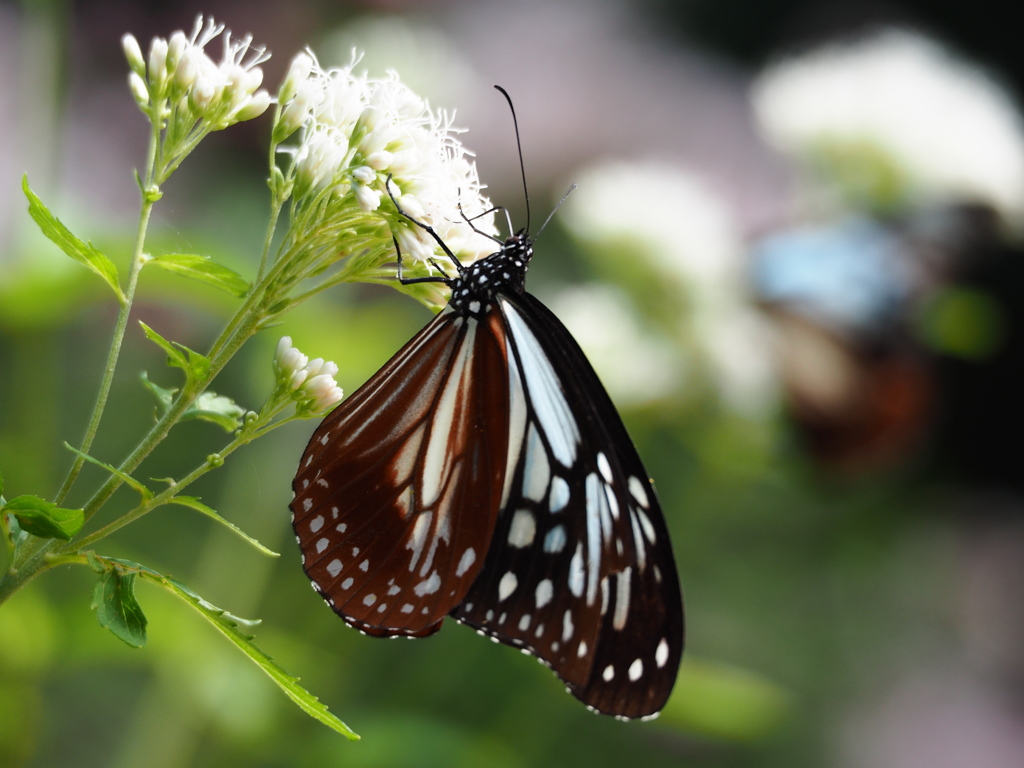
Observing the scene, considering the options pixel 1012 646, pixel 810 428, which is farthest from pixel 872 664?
pixel 810 428

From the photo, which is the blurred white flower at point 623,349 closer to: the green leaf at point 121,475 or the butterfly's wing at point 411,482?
the butterfly's wing at point 411,482

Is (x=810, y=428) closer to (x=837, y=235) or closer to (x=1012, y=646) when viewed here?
(x=837, y=235)

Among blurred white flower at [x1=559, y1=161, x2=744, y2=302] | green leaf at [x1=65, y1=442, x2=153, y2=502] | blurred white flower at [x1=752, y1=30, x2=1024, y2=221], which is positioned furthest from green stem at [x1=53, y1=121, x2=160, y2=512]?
blurred white flower at [x1=752, y1=30, x2=1024, y2=221]

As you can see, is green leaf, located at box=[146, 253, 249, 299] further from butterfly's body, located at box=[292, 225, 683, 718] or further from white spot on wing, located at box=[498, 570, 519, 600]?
white spot on wing, located at box=[498, 570, 519, 600]

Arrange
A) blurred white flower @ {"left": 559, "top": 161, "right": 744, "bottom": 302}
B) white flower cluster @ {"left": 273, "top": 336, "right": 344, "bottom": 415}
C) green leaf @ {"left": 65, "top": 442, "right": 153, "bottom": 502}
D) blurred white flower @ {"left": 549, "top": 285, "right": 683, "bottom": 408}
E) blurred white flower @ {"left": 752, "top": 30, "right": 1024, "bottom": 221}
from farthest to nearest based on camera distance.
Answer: blurred white flower @ {"left": 752, "top": 30, "right": 1024, "bottom": 221} → blurred white flower @ {"left": 559, "top": 161, "right": 744, "bottom": 302} → blurred white flower @ {"left": 549, "top": 285, "right": 683, "bottom": 408} → white flower cluster @ {"left": 273, "top": 336, "right": 344, "bottom": 415} → green leaf @ {"left": 65, "top": 442, "right": 153, "bottom": 502}

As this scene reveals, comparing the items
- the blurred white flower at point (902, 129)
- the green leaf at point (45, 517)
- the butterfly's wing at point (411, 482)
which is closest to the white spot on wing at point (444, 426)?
the butterfly's wing at point (411, 482)

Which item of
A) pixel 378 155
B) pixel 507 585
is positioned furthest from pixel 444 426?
pixel 378 155

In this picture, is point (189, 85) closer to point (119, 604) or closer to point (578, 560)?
point (119, 604)
